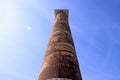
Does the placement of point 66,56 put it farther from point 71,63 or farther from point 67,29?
point 67,29

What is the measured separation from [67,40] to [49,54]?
5.10ft

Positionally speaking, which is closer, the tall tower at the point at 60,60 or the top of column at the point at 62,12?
the tall tower at the point at 60,60

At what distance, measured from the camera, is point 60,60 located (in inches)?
376

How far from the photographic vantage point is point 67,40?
11.3 meters

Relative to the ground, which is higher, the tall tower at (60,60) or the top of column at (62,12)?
the top of column at (62,12)

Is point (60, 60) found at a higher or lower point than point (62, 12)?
lower

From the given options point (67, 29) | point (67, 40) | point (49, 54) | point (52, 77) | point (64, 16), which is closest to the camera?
point (52, 77)

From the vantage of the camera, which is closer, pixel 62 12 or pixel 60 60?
pixel 60 60

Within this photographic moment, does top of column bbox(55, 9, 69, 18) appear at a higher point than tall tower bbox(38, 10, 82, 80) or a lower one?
higher

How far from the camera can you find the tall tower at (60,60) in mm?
8938

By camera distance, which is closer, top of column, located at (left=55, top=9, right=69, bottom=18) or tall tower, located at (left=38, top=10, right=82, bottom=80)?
tall tower, located at (left=38, top=10, right=82, bottom=80)

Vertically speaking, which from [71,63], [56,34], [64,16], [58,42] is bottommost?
[71,63]

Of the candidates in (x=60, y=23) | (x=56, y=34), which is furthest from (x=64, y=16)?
(x=56, y=34)

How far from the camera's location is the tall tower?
29.3ft
